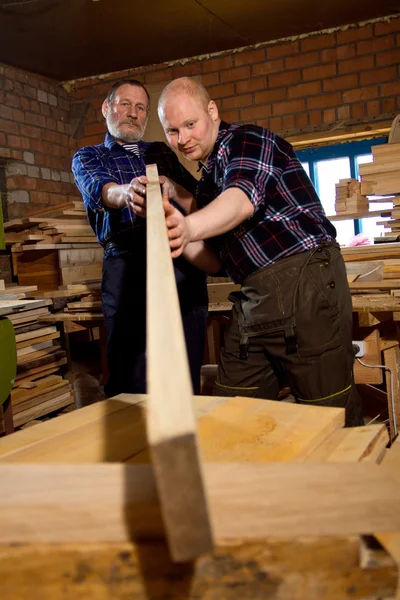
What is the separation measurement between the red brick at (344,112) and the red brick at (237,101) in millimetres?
842

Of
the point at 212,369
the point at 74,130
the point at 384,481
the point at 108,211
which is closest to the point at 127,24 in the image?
the point at 74,130

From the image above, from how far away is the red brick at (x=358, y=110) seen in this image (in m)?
5.19

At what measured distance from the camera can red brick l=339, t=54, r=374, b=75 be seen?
5.09 m

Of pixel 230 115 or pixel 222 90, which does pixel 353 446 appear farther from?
pixel 222 90

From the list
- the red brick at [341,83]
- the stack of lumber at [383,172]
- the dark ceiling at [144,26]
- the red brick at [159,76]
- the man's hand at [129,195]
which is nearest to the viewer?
the man's hand at [129,195]

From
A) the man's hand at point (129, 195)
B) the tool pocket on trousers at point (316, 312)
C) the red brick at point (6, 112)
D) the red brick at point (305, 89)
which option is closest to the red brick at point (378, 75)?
the red brick at point (305, 89)

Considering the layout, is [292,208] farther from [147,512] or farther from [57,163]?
[57,163]

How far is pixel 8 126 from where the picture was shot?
542 cm

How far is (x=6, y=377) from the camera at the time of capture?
9.84 ft

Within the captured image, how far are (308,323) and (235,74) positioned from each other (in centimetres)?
425

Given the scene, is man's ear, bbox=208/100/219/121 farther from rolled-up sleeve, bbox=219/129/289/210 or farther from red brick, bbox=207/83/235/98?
red brick, bbox=207/83/235/98

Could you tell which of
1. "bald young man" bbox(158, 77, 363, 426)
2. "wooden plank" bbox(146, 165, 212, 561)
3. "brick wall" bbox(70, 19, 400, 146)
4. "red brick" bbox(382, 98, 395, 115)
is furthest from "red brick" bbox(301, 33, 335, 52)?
"wooden plank" bbox(146, 165, 212, 561)

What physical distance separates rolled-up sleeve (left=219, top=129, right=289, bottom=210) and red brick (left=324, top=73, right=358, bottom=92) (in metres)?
3.70

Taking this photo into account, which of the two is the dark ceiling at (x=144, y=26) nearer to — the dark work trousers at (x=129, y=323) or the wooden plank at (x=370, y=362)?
the dark work trousers at (x=129, y=323)
